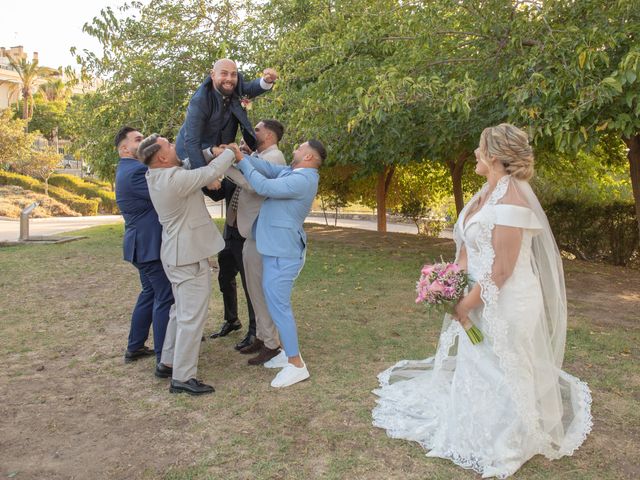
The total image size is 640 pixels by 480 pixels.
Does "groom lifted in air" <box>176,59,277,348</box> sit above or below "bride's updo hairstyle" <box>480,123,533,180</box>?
above

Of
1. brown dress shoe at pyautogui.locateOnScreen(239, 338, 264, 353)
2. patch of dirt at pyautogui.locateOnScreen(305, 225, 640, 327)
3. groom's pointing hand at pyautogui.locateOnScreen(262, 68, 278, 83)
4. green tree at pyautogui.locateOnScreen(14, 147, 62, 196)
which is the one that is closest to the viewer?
groom's pointing hand at pyautogui.locateOnScreen(262, 68, 278, 83)

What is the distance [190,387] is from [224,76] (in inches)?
104

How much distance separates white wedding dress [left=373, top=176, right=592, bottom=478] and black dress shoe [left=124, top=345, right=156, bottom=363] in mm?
2791

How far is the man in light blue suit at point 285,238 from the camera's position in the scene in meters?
4.87

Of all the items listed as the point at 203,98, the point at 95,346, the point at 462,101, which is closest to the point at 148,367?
the point at 95,346

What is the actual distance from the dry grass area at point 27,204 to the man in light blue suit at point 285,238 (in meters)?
24.3

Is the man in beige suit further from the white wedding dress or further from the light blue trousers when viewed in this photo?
the white wedding dress

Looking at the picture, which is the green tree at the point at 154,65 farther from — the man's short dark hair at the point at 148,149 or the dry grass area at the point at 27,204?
the dry grass area at the point at 27,204

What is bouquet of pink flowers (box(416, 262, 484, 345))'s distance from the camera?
3787mm

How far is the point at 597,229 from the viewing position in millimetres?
14477

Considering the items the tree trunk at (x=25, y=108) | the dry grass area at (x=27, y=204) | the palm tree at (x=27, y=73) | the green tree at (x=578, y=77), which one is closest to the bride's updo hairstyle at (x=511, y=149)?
the green tree at (x=578, y=77)

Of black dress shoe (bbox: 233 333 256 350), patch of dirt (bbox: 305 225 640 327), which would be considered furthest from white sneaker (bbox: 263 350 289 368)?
patch of dirt (bbox: 305 225 640 327)

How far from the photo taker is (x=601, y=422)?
4.18 metres

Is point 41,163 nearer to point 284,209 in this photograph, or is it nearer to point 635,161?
point 635,161
